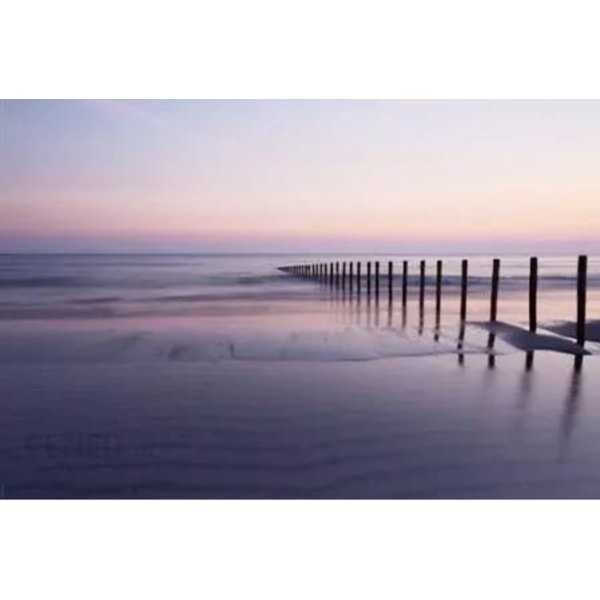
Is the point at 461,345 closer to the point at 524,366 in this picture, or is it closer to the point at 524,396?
the point at 524,366

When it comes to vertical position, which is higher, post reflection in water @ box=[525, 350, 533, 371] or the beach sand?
the beach sand

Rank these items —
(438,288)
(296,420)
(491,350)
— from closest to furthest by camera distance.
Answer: (296,420), (491,350), (438,288)

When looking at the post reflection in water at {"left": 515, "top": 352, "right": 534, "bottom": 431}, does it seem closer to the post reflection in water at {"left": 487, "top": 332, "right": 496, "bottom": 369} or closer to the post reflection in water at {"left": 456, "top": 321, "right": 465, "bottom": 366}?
the post reflection in water at {"left": 487, "top": 332, "right": 496, "bottom": 369}

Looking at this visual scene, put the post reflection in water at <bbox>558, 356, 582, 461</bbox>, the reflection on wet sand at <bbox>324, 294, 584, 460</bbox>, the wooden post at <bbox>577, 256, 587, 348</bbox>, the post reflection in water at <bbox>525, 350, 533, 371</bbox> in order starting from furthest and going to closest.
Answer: the wooden post at <bbox>577, 256, 587, 348</bbox> < the post reflection in water at <bbox>525, 350, 533, 371</bbox> < the reflection on wet sand at <bbox>324, 294, 584, 460</bbox> < the post reflection in water at <bbox>558, 356, 582, 461</bbox>

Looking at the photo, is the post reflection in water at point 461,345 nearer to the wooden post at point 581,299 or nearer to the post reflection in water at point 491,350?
the post reflection in water at point 491,350

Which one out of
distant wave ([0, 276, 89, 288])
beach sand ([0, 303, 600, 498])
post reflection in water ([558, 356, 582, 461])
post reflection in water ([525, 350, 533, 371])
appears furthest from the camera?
distant wave ([0, 276, 89, 288])

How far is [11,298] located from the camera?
1534 centimetres

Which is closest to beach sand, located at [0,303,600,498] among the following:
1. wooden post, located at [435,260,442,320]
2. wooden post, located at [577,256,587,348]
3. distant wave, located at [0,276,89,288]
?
wooden post, located at [577,256,587,348]

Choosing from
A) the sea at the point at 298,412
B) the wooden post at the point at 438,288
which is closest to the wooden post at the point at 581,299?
the sea at the point at 298,412

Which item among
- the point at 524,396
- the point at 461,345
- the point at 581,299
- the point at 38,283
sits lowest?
the point at 38,283

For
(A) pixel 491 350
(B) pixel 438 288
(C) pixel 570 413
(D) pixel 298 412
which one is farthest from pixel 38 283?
(C) pixel 570 413

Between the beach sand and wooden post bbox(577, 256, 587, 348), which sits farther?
wooden post bbox(577, 256, 587, 348)

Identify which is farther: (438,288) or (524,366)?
(438,288)
